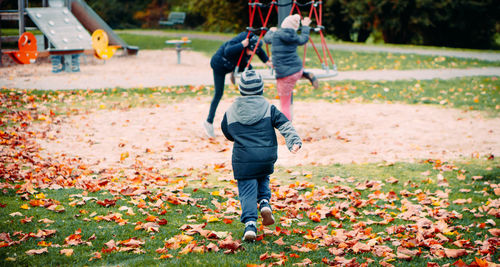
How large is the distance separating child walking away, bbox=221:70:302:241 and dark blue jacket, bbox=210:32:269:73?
10.8 ft

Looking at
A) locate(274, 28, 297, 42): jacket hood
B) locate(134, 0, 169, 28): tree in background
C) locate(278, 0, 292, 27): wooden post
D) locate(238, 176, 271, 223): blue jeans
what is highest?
locate(278, 0, 292, 27): wooden post

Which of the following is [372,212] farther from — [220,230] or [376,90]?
[376,90]

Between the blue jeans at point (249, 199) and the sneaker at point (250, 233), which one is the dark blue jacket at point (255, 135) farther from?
the sneaker at point (250, 233)

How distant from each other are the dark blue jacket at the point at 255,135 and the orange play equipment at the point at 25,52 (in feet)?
40.7

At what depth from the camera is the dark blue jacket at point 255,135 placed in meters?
4.30

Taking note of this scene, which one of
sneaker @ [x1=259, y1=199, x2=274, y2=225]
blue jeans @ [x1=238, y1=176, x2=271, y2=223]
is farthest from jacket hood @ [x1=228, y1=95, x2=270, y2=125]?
sneaker @ [x1=259, y1=199, x2=274, y2=225]

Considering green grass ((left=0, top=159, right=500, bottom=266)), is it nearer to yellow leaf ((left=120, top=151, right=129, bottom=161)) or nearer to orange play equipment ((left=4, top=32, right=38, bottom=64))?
yellow leaf ((left=120, top=151, right=129, bottom=161))

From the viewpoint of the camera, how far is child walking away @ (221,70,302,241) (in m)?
4.30

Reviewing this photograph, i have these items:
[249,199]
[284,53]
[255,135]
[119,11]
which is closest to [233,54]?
[284,53]

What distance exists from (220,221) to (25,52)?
12157 mm

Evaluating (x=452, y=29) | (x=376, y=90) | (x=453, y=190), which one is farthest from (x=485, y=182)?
(x=452, y=29)

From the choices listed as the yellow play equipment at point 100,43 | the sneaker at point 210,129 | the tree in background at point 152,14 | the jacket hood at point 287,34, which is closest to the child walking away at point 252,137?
the jacket hood at point 287,34

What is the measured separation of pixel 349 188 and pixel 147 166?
270 cm

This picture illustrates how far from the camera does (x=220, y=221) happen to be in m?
4.98
